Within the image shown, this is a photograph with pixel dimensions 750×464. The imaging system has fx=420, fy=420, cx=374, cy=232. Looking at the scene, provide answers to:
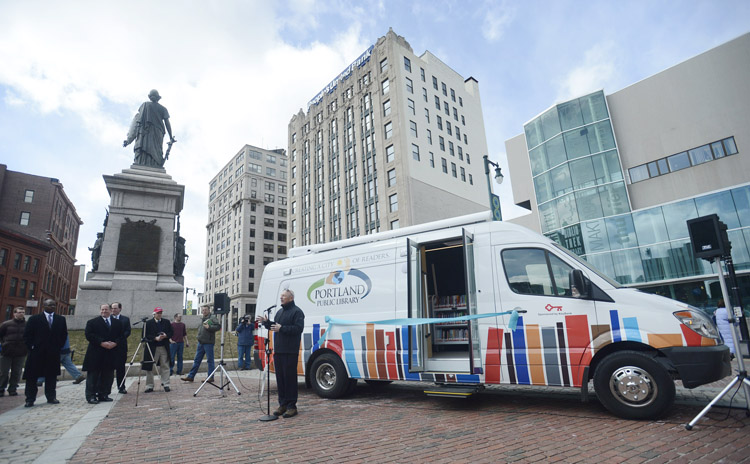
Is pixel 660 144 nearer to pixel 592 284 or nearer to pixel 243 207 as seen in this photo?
pixel 592 284

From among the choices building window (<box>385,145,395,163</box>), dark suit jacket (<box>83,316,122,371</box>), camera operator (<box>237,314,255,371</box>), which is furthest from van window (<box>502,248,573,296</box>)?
building window (<box>385,145,395,163</box>)

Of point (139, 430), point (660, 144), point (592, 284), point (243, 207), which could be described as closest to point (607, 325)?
point (592, 284)

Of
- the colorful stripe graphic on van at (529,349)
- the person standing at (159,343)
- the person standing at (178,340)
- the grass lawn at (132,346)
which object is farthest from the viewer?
the grass lawn at (132,346)

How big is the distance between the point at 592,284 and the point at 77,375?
12797 mm

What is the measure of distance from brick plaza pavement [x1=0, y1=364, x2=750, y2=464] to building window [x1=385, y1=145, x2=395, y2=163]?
1556 inches

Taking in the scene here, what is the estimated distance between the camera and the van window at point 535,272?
636 cm

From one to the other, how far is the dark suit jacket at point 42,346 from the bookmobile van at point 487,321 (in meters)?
4.21

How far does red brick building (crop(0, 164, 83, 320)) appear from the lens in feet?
154

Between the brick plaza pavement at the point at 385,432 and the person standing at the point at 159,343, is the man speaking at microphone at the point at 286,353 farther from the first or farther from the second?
the person standing at the point at 159,343

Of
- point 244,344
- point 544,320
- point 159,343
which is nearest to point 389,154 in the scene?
point 244,344

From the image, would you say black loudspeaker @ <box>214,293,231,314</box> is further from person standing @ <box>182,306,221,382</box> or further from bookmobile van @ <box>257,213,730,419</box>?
person standing @ <box>182,306,221,382</box>

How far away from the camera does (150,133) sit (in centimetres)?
1986

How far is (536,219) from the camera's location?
3144 centimetres

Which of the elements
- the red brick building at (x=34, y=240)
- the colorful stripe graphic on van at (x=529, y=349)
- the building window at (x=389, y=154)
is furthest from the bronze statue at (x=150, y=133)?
the red brick building at (x=34, y=240)
